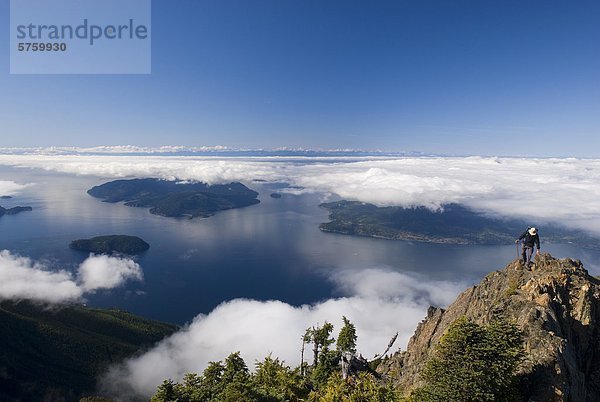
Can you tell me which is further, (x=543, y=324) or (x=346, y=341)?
(x=346, y=341)

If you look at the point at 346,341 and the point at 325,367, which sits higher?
the point at 346,341

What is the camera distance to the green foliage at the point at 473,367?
29953 millimetres

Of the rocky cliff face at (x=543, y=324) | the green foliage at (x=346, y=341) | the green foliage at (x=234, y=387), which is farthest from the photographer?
the green foliage at (x=346, y=341)

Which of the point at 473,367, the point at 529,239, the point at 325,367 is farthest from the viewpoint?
the point at 325,367

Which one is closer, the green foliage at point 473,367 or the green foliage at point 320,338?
the green foliage at point 473,367

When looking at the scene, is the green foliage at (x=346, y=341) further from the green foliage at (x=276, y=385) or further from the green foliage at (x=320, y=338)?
the green foliage at (x=276, y=385)

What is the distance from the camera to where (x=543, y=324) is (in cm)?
4178

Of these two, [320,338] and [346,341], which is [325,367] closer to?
[346,341]

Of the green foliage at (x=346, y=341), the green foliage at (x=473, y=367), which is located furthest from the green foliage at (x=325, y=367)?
the green foliage at (x=473, y=367)

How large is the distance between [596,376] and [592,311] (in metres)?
10.4

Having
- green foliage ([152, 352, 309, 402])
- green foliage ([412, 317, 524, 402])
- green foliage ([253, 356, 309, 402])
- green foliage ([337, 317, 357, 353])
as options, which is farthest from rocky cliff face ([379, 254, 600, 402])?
green foliage ([152, 352, 309, 402])

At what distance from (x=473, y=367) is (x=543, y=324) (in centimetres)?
1816

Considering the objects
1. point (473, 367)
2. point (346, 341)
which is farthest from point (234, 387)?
point (346, 341)

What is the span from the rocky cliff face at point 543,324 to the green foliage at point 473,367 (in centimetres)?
444
